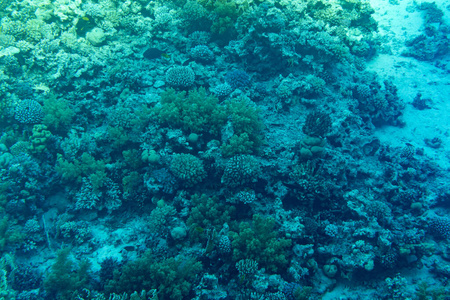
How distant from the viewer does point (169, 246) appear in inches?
212

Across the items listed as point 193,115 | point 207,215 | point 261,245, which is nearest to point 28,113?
point 193,115

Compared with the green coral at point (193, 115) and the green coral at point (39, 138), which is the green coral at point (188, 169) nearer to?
the green coral at point (193, 115)

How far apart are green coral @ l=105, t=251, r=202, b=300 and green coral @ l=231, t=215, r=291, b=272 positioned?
89cm

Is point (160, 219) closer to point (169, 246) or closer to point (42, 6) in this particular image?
point (169, 246)

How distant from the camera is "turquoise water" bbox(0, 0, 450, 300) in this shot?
504cm

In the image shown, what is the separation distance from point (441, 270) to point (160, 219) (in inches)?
251

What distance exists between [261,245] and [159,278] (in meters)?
2.04

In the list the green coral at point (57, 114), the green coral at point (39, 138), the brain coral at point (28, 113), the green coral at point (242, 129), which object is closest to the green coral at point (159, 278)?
the green coral at point (242, 129)

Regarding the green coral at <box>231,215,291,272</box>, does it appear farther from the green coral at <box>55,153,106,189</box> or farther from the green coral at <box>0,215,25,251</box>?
the green coral at <box>0,215,25,251</box>

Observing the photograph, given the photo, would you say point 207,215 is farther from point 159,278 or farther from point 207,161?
point 159,278

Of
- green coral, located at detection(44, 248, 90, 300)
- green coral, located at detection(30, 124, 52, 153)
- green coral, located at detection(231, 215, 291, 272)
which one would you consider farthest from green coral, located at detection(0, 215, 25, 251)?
green coral, located at detection(231, 215, 291, 272)

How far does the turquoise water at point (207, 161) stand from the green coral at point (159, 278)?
0.03 meters

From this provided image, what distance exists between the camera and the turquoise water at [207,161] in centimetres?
504

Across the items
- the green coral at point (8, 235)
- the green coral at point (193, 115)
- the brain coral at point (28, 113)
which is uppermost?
the green coral at point (193, 115)
